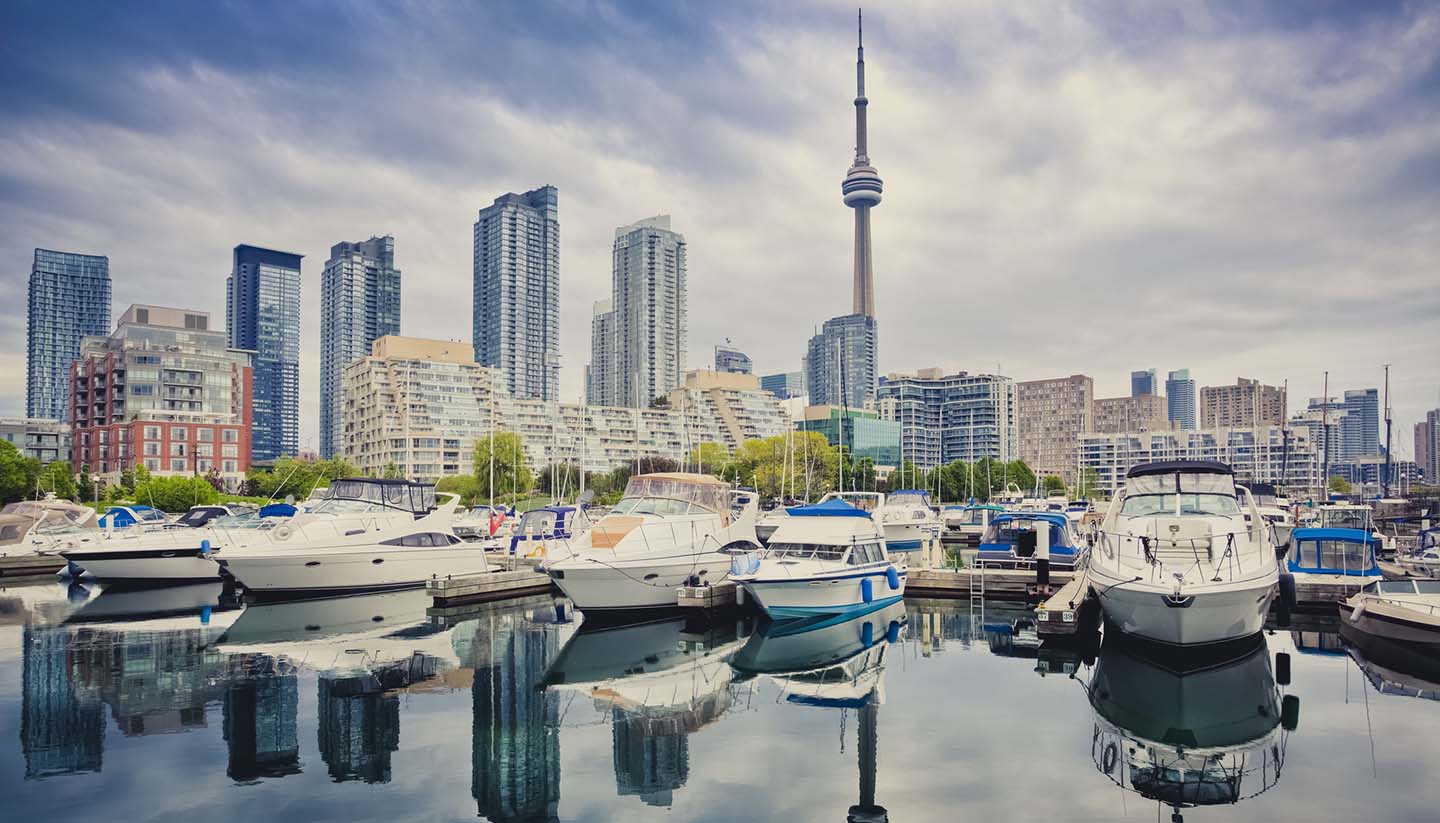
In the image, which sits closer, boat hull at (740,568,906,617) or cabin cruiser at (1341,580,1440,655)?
cabin cruiser at (1341,580,1440,655)

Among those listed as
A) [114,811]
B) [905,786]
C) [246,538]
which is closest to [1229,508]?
[905,786]

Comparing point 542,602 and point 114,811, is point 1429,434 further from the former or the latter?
point 114,811

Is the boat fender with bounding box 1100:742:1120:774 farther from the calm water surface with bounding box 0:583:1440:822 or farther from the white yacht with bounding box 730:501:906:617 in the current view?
the white yacht with bounding box 730:501:906:617

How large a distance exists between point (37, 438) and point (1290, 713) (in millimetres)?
157483

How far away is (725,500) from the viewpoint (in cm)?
→ 2961

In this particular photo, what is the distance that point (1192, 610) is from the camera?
17.4 m

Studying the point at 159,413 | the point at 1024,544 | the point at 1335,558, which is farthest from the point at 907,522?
the point at 159,413

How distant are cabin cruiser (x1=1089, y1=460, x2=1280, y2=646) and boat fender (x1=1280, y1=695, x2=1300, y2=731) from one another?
5.85 feet

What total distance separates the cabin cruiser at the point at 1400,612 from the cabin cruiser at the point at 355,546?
1004 inches

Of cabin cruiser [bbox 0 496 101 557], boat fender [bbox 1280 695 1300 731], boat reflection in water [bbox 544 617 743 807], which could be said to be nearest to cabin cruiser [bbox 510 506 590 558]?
boat reflection in water [bbox 544 617 743 807]

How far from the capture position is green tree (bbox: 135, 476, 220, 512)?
56.7 metres

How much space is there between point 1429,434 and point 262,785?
241909 mm

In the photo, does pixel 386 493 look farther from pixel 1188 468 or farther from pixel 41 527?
pixel 1188 468

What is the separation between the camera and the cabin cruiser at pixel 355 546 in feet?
93.5
